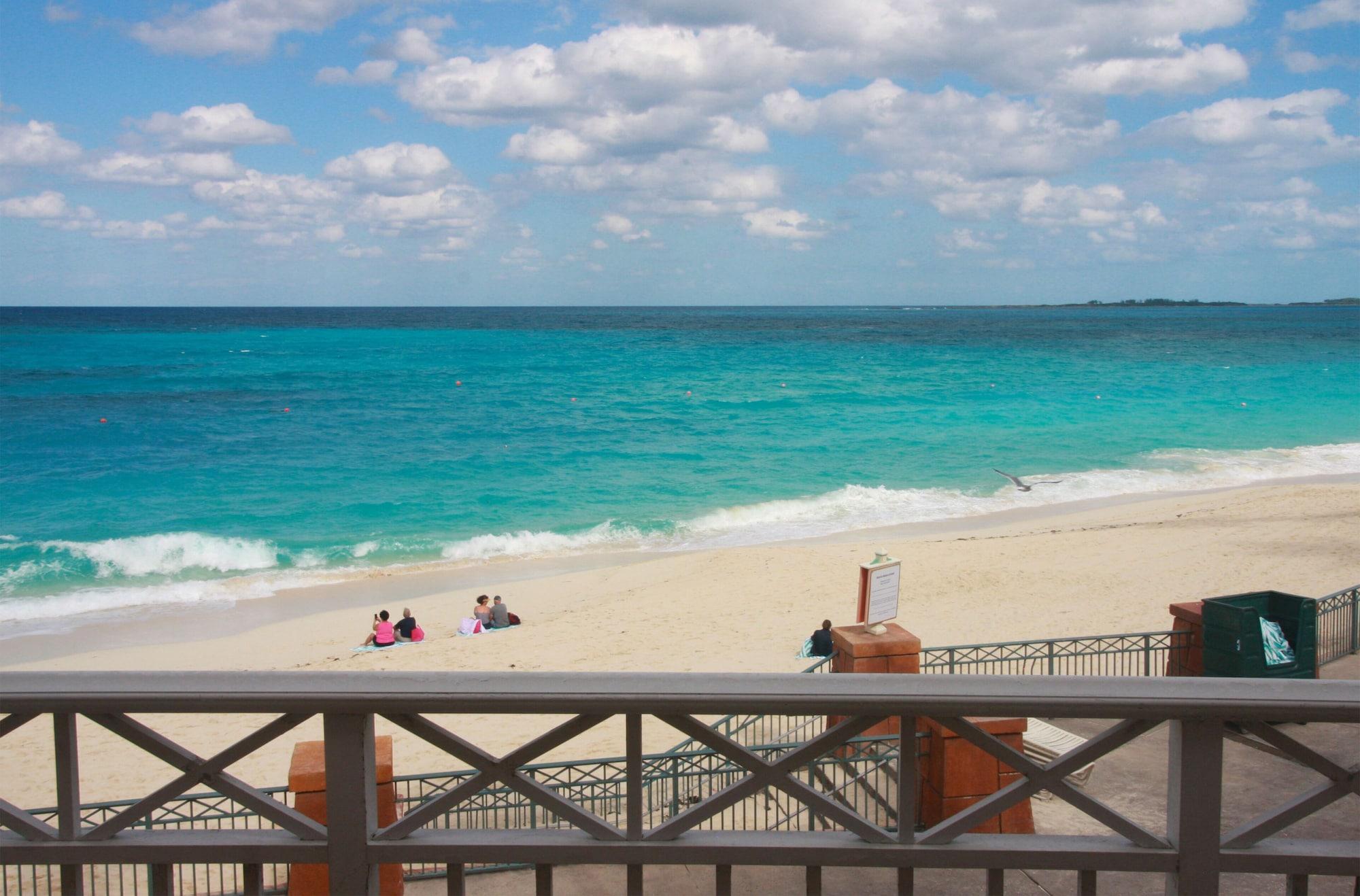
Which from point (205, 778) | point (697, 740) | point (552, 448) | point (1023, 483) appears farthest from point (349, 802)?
point (552, 448)

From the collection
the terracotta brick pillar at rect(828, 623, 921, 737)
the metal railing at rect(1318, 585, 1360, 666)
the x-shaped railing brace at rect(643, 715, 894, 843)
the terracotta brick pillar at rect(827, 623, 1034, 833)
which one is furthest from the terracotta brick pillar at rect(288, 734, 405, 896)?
the metal railing at rect(1318, 585, 1360, 666)

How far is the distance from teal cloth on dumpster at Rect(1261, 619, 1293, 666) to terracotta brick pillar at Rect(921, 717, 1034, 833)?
377 cm

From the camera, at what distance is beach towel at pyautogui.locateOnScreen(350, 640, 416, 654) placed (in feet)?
58.4

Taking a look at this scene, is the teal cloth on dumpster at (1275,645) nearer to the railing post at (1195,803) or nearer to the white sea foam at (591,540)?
the railing post at (1195,803)

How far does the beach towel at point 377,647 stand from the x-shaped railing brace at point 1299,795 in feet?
55.4

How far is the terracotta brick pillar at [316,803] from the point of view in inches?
171

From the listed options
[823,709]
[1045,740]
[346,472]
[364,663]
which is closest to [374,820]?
[823,709]

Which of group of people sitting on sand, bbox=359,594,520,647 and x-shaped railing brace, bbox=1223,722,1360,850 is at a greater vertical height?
x-shaped railing brace, bbox=1223,722,1360,850

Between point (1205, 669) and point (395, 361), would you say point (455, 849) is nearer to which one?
point (1205, 669)

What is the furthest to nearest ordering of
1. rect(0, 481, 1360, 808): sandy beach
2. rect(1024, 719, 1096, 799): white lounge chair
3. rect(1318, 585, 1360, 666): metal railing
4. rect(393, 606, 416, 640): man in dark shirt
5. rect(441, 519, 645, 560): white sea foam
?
rect(441, 519, 645, 560): white sea foam, rect(393, 606, 416, 640): man in dark shirt, rect(0, 481, 1360, 808): sandy beach, rect(1318, 585, 1360, 666): metal railing, rect(1024, 719, 1096, 799): white lounge chair

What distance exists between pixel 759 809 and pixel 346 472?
1387 inches

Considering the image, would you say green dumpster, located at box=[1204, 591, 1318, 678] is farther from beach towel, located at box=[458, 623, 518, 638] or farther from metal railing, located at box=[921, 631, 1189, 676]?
beach towel, located at box=[458, 623, 518, 638]

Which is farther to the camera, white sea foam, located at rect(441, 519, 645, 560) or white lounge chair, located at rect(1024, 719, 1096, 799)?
white sea foam, located at rect(441, 519, 645, 560)

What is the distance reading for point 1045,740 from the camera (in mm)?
7156
